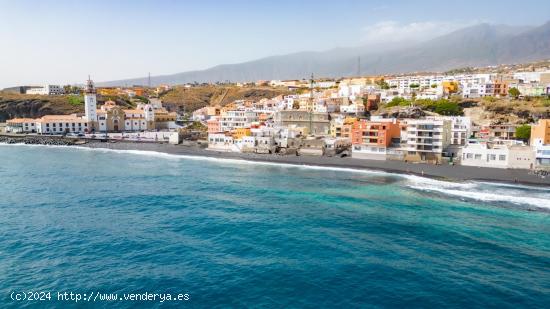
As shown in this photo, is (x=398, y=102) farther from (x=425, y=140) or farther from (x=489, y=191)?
(x=489, y=191)

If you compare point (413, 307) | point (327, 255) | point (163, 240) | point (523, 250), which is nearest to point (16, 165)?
point (163, 240)

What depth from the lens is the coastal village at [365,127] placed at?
4906cm

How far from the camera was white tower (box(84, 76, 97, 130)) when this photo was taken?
275 feet

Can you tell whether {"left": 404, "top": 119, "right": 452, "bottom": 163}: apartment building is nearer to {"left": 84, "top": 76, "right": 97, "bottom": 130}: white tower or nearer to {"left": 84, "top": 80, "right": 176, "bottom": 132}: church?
{"left": 84, "top": 80, "right": 176, "bottom": 132}: church

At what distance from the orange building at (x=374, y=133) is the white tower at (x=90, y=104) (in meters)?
59.0

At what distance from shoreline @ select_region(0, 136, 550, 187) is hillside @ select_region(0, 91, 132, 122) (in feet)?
143

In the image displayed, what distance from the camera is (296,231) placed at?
25.5m

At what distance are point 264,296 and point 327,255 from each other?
567 centimetres

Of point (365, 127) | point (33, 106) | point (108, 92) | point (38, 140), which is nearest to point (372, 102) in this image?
point (365, 127)

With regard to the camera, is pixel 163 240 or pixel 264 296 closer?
pixel 264 296

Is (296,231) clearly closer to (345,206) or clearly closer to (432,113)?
(345,206)

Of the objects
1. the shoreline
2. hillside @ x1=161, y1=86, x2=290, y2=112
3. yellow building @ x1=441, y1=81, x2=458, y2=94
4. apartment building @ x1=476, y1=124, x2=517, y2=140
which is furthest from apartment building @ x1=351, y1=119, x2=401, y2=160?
hillside @ x1=161, y1=86, x2=290, y2=112

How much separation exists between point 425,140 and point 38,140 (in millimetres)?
68527

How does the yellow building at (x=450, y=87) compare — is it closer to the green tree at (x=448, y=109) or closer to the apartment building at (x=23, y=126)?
the green tree at (x=448, y=109)
